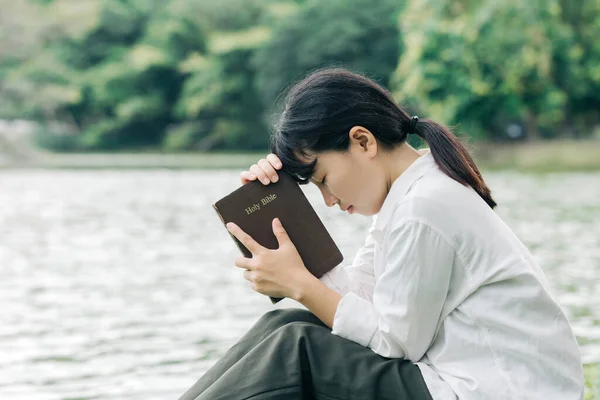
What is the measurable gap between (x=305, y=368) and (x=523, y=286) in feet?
1.42

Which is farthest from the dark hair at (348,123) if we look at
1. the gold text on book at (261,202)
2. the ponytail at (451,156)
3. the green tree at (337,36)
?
the green tree at (337,36)

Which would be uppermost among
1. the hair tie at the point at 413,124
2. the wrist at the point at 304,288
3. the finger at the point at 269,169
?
the finger at the point at 269,169

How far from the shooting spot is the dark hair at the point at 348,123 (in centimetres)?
176

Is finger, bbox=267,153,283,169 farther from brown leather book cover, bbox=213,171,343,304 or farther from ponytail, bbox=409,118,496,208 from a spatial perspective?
ponytail, bbox=409,118,496,208

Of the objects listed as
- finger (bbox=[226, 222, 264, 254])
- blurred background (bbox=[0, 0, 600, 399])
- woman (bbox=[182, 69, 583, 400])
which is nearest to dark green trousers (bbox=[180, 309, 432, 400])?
woman (bbox=[182, 69, 583, 400])

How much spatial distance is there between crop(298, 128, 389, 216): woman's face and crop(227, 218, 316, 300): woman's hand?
0.47ft

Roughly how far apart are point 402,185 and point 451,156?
11cm

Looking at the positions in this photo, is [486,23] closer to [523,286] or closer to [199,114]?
[199,114]

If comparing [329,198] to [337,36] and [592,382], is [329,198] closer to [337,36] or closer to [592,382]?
[592,382]

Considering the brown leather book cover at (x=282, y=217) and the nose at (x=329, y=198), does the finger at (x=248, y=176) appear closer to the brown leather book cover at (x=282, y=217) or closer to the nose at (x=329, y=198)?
the brown leather book cover at (x=282, y=217)

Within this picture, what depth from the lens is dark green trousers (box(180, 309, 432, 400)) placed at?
163 centimetres

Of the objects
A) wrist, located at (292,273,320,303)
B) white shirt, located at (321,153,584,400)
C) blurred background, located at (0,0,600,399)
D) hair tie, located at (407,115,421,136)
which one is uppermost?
blurred background, located at (0,0,600,399)

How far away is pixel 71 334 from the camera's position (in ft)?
12.8

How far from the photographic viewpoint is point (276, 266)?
6.12ft
